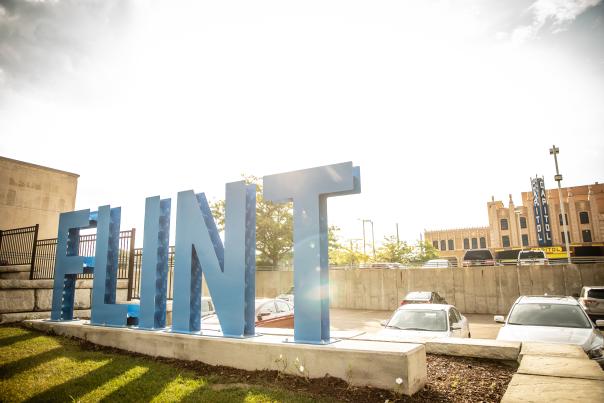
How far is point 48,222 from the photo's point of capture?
66.2 feet

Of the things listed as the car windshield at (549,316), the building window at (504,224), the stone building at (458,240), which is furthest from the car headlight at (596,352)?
the stone building at (458,240)

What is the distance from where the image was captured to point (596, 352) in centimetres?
677

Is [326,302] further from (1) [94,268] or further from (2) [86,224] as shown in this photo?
(2) [86,224]

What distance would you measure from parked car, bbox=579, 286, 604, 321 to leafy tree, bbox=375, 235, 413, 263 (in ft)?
94.2

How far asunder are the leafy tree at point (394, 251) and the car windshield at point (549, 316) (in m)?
35.6

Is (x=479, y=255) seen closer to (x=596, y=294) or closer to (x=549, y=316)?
(x=596, y=294)

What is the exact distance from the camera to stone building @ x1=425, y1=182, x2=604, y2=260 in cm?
4819

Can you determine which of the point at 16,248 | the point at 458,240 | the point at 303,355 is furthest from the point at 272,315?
the point at 458,240

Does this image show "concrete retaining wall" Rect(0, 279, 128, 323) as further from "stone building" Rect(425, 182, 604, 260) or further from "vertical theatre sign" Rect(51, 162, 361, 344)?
"stone building" Rect(425, 182, 604, 260)

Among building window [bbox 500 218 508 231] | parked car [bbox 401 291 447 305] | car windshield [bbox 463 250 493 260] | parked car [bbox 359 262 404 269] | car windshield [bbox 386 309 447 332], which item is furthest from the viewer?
building window [bbox 500 218 508 231]

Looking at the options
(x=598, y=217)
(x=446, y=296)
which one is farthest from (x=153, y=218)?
(x=598, y=217)

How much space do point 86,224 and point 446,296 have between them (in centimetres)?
2140

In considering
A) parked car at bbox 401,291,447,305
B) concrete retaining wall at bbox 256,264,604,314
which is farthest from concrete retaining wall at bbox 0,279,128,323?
concrete retaining wall at bbox 256,264,604,314

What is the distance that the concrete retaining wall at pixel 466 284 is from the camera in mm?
21609
